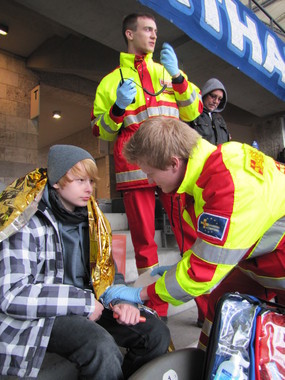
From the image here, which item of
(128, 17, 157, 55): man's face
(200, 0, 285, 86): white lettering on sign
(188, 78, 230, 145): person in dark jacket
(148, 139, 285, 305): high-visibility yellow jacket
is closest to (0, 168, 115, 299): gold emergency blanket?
(148, 139, 285, 305): high-visibility yellow jacket

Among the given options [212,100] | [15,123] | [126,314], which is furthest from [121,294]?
[15,123]

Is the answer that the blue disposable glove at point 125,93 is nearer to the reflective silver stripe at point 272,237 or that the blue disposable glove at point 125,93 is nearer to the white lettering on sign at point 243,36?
the reflective silver stripe at point 272,237

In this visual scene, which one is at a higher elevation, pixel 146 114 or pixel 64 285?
pixel 146 114

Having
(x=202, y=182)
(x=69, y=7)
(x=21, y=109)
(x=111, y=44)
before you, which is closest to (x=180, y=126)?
(x=202, y=182)

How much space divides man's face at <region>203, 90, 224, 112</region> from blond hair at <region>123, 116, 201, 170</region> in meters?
1.64

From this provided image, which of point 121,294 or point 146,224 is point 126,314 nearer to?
point 121,294

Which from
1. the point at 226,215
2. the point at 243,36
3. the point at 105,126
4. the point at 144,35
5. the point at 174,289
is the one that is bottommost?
the point at 174,289

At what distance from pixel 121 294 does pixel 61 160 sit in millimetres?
579

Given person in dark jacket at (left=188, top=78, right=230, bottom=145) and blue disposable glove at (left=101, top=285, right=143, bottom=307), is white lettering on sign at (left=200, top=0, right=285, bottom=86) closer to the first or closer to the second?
person in dark jacket at (left=188, top=78, right=230, bottom=145)

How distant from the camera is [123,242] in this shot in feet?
7.01

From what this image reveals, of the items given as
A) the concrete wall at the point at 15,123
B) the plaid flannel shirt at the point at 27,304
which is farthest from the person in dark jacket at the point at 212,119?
the concrete wall at the point at 15,123

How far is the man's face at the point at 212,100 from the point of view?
2605 millimetres

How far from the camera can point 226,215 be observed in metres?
0.95

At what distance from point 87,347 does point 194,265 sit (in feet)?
1.39
